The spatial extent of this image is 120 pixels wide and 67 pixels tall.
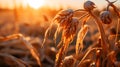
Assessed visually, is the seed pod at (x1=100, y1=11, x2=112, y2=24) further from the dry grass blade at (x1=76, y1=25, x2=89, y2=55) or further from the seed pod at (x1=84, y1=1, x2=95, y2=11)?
the dry grass blade at (x1=76, y1=25, x2=89, y2=55)

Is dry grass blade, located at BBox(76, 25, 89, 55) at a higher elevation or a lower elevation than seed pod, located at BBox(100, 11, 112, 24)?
lower

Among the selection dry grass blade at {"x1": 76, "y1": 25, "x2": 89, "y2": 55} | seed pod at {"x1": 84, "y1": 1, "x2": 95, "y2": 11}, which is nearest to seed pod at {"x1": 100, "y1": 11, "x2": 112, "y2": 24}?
seed pod at {"x1": 84, "y1": 1, "x2": 95, "y2": 11}

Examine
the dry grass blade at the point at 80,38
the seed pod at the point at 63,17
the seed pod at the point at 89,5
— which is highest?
the seed pod at the point at 89,5

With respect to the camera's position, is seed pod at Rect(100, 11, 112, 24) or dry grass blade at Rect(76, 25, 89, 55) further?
dry grass blade at Rect(76, 25, 89, 55)

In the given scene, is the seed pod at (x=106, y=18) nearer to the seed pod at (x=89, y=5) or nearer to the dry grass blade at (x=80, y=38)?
the seed pod at (x=89, y=5)

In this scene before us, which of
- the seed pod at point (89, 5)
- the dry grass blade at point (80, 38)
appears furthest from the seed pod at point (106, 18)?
the dry grass blade at point (80, 38)

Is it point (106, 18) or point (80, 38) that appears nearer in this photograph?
point (106, 18)

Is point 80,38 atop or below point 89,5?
below

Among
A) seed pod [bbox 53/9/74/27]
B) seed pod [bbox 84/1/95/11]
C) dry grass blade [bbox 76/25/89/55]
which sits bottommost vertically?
dry grass blade [bbox 76/25/89/55]

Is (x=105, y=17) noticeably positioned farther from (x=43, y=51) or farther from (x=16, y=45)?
(x=16, y=45)

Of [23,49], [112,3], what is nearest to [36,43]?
[23,49]

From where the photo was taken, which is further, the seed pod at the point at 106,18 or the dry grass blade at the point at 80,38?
the dry grass blade at the point at 80,38
